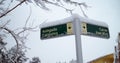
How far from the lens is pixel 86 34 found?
238 cm

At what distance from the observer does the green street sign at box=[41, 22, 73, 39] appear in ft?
7.78

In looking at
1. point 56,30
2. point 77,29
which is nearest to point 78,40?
point 77,29

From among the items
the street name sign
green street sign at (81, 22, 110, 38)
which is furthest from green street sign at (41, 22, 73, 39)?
green street sign at (81, 22, 110, 38)

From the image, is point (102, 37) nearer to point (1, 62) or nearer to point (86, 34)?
point (86, 34)

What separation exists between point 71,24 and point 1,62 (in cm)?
163

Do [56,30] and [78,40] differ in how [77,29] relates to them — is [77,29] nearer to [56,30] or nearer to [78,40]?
[78,40]

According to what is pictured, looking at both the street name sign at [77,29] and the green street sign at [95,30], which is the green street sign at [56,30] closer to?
the street name sign at [77,29]

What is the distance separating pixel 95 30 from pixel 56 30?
390mm

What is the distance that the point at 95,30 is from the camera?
8.23 ft

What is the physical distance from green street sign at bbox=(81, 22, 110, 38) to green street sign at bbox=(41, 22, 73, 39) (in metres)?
0.13

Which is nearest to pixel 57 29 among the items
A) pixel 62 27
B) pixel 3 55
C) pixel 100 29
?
pixel 62 27

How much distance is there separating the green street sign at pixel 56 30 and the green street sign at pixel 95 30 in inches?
5.3

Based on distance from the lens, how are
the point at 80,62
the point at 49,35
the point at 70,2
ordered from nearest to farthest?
the point at 80,62 < the point at 49,35 < the point at 70,2

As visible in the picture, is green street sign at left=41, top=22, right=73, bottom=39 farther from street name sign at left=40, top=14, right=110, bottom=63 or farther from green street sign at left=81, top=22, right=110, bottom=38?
green street sign at left=81, top=22, right=110, bottom=38
